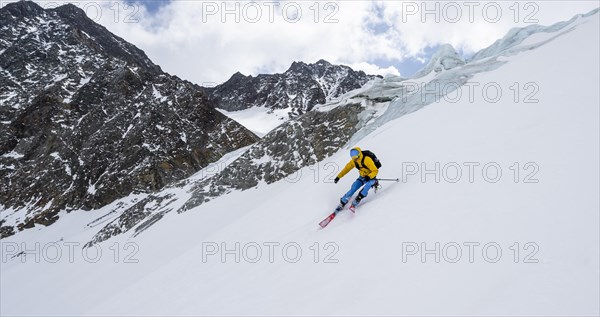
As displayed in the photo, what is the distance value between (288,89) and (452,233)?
6855 inches

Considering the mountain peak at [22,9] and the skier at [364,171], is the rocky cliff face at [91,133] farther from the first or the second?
the skier at [364,171]

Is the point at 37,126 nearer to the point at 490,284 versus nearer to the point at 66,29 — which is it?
the point at 66,29

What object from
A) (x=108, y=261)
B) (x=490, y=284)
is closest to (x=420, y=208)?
(x=490, y=284)

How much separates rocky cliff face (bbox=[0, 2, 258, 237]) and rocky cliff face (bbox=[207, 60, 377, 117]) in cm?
6967

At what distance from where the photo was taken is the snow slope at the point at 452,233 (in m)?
4.47

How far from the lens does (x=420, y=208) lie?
709 centimetres

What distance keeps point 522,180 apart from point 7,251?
83.3m

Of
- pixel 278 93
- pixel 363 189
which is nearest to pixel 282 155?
pixel 363 189

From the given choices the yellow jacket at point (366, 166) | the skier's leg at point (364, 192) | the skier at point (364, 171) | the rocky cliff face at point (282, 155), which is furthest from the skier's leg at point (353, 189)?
the rocky cliff face at point (282, 155)

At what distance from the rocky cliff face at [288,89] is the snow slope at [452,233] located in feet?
474

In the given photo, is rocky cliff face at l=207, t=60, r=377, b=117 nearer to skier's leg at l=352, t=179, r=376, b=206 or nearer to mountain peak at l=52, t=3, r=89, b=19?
mountain peak at l=52, t=3, r=89, b=19

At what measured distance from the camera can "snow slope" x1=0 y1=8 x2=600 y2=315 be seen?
Answer: 4.47 meters

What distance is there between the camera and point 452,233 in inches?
227

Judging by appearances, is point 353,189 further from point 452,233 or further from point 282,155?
point 282,155
